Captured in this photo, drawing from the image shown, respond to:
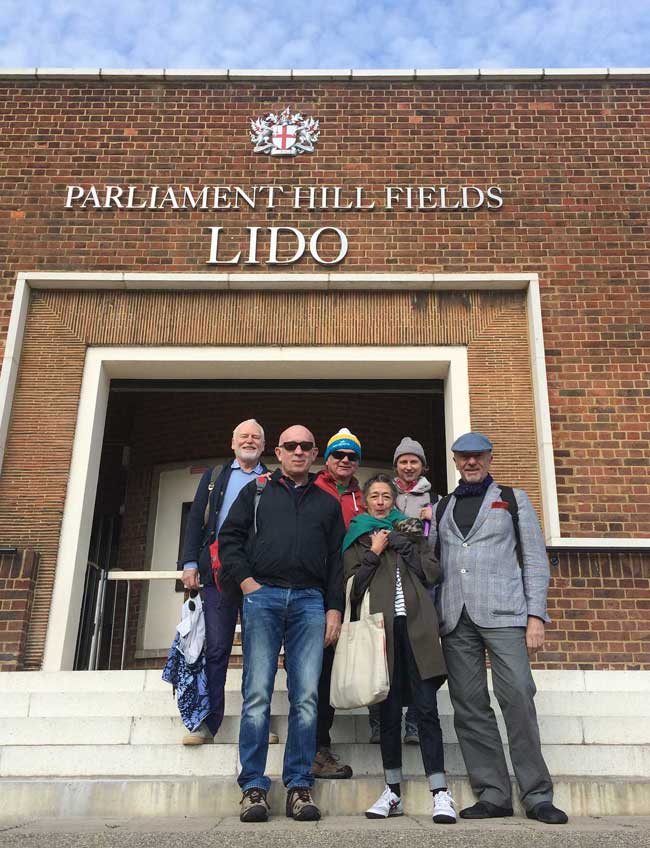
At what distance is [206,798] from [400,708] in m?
0.95

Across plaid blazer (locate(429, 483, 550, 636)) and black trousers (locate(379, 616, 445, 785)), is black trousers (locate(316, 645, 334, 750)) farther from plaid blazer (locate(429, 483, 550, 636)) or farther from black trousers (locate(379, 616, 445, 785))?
plaid blazer (locate(429, 483, 550, 636))

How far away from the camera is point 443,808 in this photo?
135 inches

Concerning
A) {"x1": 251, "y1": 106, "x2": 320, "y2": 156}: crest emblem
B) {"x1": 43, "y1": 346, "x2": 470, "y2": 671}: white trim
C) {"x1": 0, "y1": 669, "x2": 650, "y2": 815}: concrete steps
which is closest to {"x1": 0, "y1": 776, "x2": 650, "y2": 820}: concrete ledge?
{"x1": 0, "y1": 669, "x2": 650, "y2": 815}: concrete steps

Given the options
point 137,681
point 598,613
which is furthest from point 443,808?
point 598,613

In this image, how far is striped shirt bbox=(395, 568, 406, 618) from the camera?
12.9ft

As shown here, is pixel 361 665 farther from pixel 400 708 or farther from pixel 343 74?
pixel 343 74

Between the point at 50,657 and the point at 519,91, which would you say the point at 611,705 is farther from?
the point at 519,91

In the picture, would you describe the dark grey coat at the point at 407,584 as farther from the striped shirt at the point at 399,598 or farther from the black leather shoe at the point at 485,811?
the black leather shoe at the point at 485,811

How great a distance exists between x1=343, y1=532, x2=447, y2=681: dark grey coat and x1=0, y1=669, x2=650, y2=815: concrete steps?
59 cm

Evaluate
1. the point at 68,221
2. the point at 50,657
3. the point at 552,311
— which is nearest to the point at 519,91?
the point at 552,311

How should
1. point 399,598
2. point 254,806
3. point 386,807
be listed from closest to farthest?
point 254,806
point 386,807
point 399,598

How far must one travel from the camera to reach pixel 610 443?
6770mm

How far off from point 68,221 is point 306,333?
7.87 ft

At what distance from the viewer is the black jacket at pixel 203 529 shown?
448 cm
